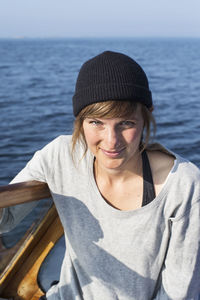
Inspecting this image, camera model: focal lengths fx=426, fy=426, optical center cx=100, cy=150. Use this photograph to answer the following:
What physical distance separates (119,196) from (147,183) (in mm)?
181

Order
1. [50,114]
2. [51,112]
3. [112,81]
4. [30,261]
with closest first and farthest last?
[112,81] → [30,261] → [50,114] → [51,112]

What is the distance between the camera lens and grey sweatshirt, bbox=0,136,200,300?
7.10 ft

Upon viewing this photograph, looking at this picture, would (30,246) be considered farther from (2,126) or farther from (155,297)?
(2,126)

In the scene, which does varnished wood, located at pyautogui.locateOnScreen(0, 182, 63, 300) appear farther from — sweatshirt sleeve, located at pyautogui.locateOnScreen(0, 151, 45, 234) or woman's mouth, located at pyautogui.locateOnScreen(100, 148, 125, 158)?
woman's mouth, located at pyautogui.locateOnScreen(100, 148, 125, 158)

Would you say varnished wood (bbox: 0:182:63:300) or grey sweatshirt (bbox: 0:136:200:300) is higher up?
grey sweatshirt (bbox: 0:136:200:300)

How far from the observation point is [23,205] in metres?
2.62

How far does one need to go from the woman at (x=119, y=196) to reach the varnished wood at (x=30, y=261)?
0.47 meters

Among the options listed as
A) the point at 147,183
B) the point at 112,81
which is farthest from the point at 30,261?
the point at 112,81

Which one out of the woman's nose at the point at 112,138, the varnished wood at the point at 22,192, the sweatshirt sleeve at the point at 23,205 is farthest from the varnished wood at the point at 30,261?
the woman's nose at the point at 112,138

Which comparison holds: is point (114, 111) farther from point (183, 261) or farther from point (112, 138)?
point (183, 261)

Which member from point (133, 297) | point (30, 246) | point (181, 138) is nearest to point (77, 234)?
point (133, 297)

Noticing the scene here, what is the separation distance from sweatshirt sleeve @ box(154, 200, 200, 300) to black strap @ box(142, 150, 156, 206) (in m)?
0.17

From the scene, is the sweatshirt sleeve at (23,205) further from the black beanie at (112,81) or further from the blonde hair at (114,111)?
the black beanie at (112,81)

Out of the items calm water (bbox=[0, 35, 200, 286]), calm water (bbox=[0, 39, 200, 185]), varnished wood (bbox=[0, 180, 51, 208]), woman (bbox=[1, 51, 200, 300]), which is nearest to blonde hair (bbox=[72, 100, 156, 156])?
woman (bbox=[1, 51, 200, 300])
